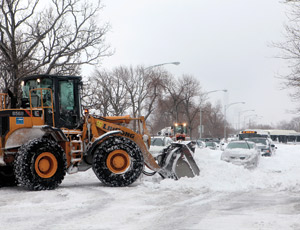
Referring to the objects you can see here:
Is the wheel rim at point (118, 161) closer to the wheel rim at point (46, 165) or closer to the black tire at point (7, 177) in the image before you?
the wheel rim at point (46, 165)

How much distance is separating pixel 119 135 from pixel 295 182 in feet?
16.8

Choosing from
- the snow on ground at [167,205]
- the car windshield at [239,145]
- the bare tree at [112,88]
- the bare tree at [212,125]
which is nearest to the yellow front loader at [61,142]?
the snow on ground at [167,205]

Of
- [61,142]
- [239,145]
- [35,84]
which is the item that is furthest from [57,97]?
[239,145]

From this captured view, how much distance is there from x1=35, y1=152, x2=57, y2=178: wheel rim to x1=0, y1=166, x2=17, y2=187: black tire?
156cm

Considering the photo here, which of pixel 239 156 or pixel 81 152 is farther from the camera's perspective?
pixel 239 156

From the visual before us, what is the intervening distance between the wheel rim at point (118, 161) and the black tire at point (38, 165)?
48.9 inches

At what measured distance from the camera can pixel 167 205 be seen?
8.97 m

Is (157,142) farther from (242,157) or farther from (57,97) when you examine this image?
(57,97)

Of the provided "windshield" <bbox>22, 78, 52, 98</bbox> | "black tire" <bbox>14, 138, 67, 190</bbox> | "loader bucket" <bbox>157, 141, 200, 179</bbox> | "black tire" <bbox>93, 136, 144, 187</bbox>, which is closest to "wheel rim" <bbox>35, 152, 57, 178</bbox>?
"black tire" <bbox>14, 138, 67, 190</bbox>

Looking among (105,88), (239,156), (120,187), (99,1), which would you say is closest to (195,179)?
(120,187)

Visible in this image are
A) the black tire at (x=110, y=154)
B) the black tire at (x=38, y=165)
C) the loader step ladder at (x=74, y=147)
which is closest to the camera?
the black tire at (x=38, y=165)

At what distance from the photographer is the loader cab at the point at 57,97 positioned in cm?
1154

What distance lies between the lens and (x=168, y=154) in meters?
13.2

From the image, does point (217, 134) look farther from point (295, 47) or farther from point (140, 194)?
point (140, 194)
